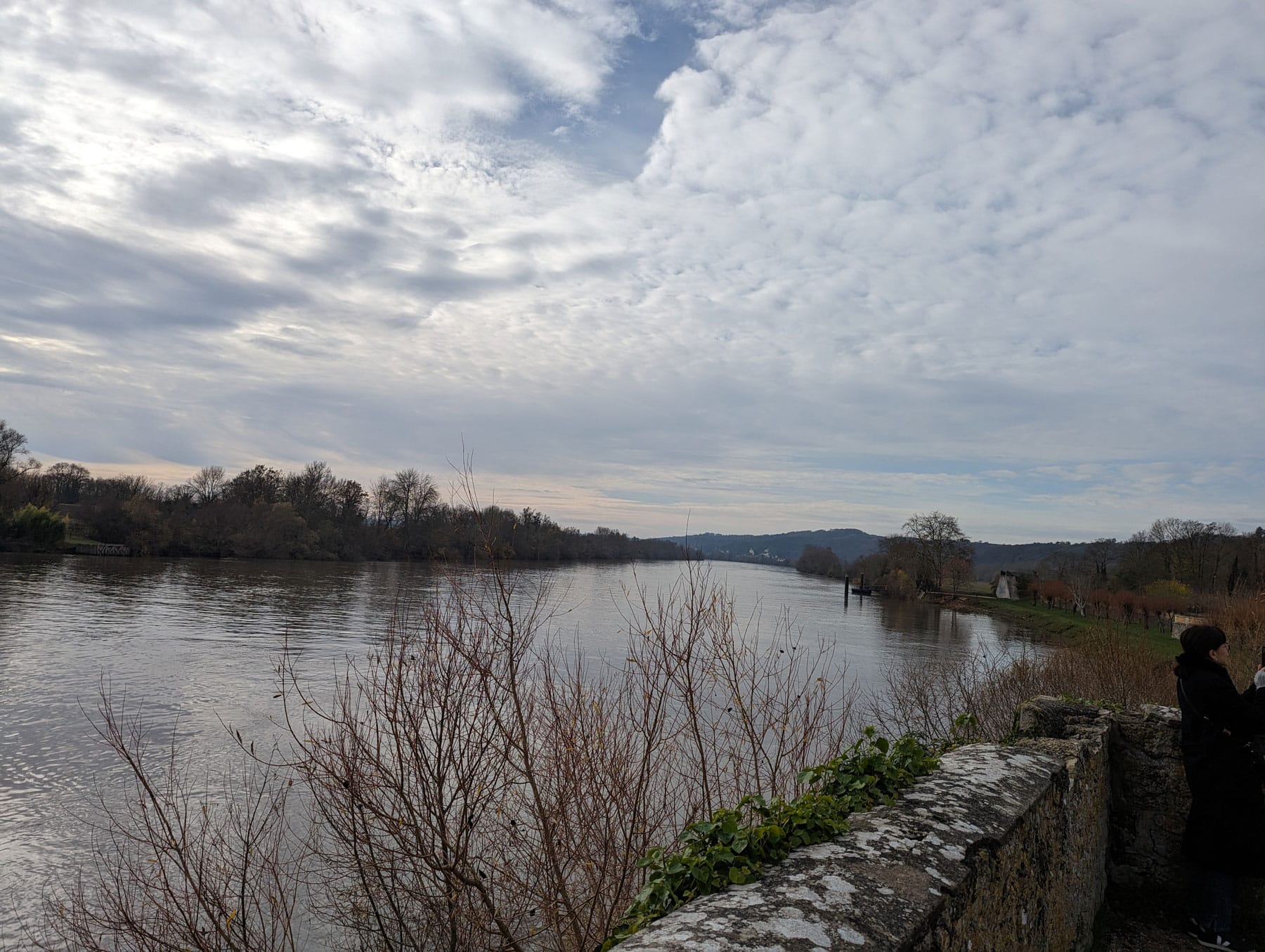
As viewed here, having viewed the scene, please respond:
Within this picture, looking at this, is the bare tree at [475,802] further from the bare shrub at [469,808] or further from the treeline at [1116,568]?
the treeline at [1116,568]

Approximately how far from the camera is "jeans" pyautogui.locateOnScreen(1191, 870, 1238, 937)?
448cm

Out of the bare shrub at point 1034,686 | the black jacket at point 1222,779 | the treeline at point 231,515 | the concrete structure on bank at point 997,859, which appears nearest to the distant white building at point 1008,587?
the treeline at point 231,515

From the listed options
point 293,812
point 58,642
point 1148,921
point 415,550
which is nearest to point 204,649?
point 58,642

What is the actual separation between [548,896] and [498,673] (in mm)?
1684

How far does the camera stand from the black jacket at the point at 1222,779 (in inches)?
172

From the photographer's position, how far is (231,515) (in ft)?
234

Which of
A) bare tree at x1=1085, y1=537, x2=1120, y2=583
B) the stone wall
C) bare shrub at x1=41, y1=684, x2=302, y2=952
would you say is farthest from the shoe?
bare tree at x1=1085, y1=537, x2=1120, y2=583

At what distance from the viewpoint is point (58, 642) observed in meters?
24.9

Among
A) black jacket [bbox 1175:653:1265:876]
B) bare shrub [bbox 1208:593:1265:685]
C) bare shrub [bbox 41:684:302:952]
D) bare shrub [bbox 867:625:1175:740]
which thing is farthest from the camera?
bare shrub [bbox 1208:593:1265:685]

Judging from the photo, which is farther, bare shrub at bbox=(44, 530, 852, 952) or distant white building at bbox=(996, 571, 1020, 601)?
distant white building at bbox=(996, 571, 1020, 601)

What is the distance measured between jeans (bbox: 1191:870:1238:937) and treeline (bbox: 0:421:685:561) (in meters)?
49.5

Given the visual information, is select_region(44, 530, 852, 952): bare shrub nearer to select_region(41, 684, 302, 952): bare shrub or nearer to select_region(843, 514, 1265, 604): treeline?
select_region(41, 684, 302, 952): bare shrub

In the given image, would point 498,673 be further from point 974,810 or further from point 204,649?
point 204,649

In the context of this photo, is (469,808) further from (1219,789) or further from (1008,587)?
(1008,587)
